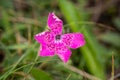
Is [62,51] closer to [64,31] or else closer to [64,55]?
[64,55]

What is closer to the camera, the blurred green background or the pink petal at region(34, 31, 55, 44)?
the pink petal at region(34, 31, 55, 44)

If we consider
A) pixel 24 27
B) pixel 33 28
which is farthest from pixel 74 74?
pixel 24 27

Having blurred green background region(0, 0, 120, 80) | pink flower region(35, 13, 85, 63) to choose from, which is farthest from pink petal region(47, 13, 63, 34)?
blurred green background region(0, 0, 120, 80)

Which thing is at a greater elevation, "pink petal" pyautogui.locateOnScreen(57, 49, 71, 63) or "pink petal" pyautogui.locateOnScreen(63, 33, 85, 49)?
"pink petal" pyautogui.locateOnScreen(63, 33, 85, 49)

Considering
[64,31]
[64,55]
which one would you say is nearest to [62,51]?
[64,55]

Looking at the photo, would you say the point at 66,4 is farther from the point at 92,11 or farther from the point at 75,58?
the point at 92,11

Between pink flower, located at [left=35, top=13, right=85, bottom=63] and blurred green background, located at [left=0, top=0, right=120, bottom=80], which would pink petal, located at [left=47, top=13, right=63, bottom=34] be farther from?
blurred green background, located at [left=0, top=0, right=120, bottom=80]

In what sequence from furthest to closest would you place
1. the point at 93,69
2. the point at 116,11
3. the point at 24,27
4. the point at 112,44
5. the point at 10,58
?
the point at 116,11
the point at 112,44
the point at 24,27
the point at 93,69
the point at 10,58
